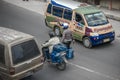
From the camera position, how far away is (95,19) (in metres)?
17.1

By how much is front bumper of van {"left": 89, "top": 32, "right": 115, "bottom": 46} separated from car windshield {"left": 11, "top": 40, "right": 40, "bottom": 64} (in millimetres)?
4709

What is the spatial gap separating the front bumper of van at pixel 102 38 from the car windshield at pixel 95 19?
2.20ft

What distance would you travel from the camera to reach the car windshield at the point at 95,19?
16844 millimetres

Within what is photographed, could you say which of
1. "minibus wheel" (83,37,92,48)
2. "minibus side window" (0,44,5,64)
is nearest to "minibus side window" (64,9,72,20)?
"minibus wheel" (83,37,92,48)

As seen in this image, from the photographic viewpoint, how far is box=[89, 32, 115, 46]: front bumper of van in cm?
1647

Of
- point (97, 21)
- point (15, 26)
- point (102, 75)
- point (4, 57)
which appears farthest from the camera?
point (15, 26)

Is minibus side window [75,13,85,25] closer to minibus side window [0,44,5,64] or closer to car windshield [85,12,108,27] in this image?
car windshield [85,12,108,27]

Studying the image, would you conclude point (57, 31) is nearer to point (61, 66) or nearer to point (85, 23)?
point (85, 23)

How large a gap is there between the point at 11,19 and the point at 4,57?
11742 millimetres

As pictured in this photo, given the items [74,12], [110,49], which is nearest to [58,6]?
[74,12]

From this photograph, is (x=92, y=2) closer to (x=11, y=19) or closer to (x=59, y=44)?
(x=11, y=19)

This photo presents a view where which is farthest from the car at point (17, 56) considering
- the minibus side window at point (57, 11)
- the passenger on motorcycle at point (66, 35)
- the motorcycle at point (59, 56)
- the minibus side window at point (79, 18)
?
the minibus side window at point (57, 11)

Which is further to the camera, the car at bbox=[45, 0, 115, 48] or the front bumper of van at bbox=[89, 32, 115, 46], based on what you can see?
the car at bbox=[45, 0, 115, 48]

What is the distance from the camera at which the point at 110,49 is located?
1670 centimetres
